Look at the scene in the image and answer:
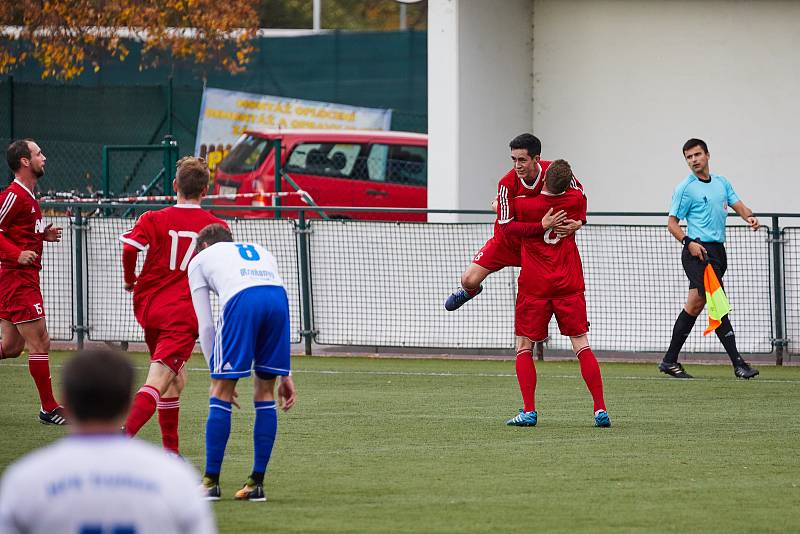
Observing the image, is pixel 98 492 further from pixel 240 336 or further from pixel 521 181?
pixel 521 181

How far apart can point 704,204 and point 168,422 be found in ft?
Answer: 21.9

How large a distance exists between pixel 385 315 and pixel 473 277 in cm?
430

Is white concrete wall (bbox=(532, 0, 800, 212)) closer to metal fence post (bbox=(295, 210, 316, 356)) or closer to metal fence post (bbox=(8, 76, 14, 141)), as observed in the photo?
metal fence post (bbox=(295, 210, 316, 356))

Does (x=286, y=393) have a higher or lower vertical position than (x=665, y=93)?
lower

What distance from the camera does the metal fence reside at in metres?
15.0

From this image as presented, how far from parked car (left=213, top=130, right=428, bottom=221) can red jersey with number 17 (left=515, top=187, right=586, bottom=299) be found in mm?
12389

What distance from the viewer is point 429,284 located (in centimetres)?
1574

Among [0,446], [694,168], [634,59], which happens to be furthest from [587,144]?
[0,446]

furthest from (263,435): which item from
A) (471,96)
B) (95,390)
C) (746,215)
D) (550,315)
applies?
(471,96)

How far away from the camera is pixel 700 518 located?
6707 mm

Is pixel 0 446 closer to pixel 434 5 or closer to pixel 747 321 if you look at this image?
pixel 747 321

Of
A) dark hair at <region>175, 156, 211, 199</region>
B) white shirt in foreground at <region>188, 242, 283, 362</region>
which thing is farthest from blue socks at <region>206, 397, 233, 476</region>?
dark hair at <region>175, 156, 211, 199</region>

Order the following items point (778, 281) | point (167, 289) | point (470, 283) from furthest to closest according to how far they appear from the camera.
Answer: point (778, 281), point (470, 283), point (167, 289)

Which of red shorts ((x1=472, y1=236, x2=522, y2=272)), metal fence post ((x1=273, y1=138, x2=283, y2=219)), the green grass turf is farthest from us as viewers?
metal fence post ((x1=273, y1=138, x2=283, y2=219))
